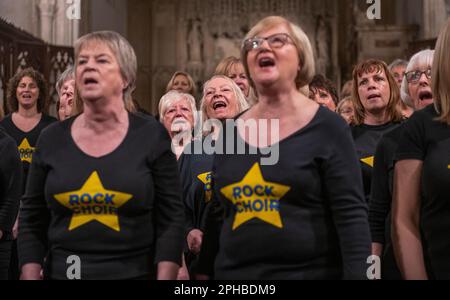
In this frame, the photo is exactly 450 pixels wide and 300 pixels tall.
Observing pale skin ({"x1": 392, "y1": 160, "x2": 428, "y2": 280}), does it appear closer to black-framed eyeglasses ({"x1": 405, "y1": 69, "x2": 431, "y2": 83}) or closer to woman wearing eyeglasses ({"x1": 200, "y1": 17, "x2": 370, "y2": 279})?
woman wearing eyeglasses ({"x1": 200, "y1": 17, "x2": 370, "y2": 279})

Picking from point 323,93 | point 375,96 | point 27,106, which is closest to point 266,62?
point 375,96

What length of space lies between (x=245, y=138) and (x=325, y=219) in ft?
1.26

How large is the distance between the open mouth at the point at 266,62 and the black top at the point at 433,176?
50 cm

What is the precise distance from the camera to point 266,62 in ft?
8.29

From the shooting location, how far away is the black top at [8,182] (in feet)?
12.0

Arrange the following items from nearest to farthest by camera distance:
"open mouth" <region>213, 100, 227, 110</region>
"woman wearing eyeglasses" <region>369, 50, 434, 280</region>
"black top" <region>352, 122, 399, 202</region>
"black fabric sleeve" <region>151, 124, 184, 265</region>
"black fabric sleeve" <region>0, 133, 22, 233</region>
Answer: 1. "black fabric sleeve" <region>151, 124, 184, 265</region>
2. "woman wearing eyeglasses" <region>369, 50, 434, 280</region>
3. "black fabric sleeve" <region>0, 133, 22, 233</region>
4. "black top" <region>352, 122, 399, 202</region>
5. "open mouth" <region>213, 100, 227, 110</region>

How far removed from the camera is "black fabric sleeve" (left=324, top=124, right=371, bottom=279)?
2.37 metres

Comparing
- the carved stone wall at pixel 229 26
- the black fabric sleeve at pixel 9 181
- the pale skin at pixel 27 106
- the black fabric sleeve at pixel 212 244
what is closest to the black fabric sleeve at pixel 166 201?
the black fabric sleeve at pixel 212 244

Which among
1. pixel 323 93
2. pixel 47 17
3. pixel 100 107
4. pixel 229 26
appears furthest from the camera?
pixel 229 26

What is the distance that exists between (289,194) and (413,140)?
17.9 inches

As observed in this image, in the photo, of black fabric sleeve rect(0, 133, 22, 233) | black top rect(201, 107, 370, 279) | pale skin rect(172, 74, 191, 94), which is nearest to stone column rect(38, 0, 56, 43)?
pale skin rect(172, 74, 191, 94)

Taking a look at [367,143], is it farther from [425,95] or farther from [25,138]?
[25,138]
